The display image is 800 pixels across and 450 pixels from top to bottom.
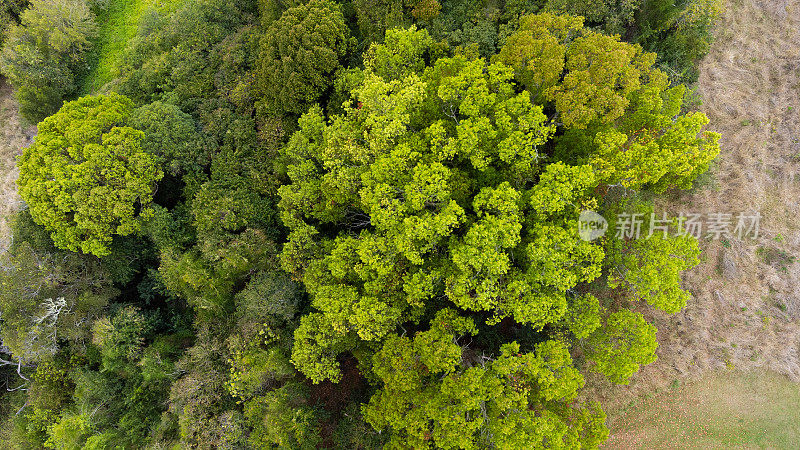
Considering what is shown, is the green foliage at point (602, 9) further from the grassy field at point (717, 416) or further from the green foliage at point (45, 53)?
the green foliage at point (45, 53)

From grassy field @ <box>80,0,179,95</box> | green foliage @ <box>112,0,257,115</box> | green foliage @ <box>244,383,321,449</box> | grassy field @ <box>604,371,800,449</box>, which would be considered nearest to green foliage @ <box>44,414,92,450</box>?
green foliage @ <box>244,383,321,449</box>

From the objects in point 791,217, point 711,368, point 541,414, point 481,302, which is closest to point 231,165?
point 481,302

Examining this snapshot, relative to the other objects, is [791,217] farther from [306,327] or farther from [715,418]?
[306,327]

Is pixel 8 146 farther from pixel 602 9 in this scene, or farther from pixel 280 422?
pixel 602 9

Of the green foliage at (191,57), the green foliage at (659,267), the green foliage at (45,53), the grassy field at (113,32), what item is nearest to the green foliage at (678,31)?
the green foliage at (659,267)

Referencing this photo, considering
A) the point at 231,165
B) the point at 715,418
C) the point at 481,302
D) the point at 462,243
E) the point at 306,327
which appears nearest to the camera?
the point at 481,302
